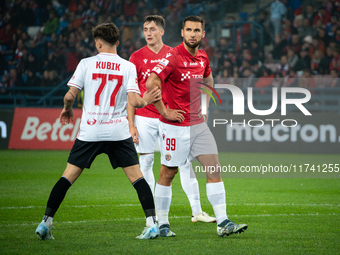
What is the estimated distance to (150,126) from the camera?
5.66 meters

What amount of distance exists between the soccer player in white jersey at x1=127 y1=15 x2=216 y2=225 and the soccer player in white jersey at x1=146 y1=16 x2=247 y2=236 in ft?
2.57

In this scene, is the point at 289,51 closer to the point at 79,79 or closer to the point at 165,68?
the point at 165,68

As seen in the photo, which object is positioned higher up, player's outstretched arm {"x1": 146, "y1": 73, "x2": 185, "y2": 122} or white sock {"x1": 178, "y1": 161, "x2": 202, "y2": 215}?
player's outstretched arm {"x1": 146, "y1": 73, "x2": 185, "y2": 122}

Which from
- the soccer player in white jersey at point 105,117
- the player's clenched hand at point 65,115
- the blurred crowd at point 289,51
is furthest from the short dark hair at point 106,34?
the blurred crowd at point 289,51

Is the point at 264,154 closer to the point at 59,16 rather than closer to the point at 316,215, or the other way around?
the point at 316,215

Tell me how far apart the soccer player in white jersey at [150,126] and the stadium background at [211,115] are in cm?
33

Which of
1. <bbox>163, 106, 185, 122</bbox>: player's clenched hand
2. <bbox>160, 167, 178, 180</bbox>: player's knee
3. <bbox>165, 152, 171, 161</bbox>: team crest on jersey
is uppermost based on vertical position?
<bbox>163, 106, 185, 122</bbox>: player's clenched hand

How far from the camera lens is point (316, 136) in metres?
13.9

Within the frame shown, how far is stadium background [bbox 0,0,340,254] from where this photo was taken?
478cm

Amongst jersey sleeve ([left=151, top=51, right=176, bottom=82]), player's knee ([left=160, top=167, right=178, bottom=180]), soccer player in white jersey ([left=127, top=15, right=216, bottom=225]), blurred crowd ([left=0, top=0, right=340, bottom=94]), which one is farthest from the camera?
blurred crowd ([left=0, top=0, right=340, bottom=94])

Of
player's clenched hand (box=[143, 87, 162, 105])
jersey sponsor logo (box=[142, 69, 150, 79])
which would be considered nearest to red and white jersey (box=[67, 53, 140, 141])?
player's clenched hand (box=[143, 87, 162, 105])

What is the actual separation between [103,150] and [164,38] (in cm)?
1497

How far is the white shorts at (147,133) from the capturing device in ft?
18.4

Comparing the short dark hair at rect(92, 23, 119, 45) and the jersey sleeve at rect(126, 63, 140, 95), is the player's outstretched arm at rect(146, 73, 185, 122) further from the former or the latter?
A: the short dark hair at rect(92, 23, 119, 45)
